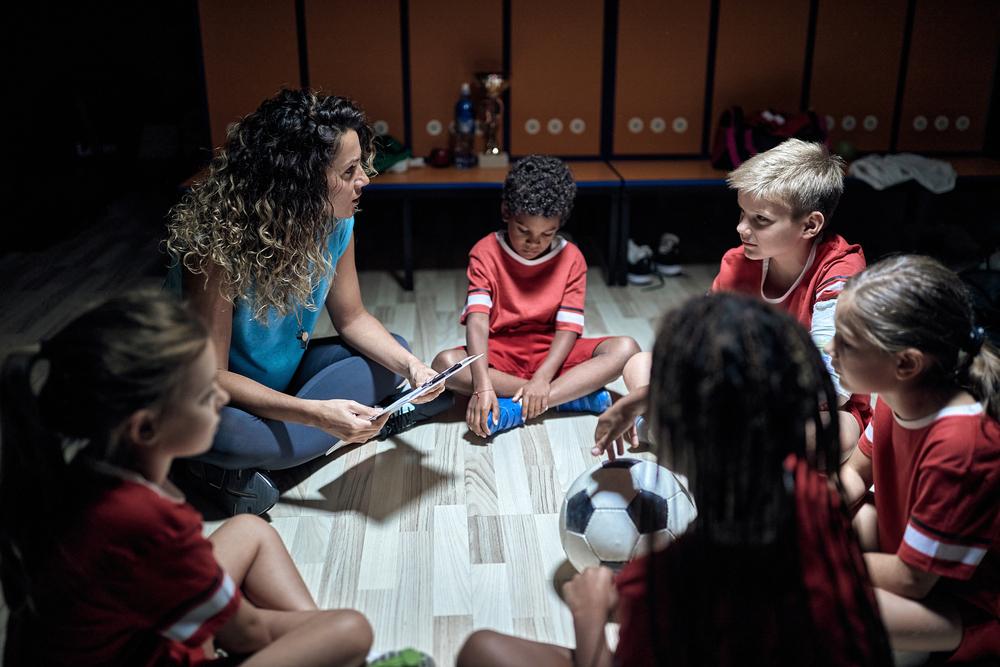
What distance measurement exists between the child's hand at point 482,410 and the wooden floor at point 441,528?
2.4 inches

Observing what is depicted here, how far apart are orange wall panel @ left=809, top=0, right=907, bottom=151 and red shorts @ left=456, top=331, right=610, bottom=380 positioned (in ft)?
7.57

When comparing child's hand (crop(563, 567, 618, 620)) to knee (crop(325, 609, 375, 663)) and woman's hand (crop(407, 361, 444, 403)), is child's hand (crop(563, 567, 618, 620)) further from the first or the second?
woman's hand (crop(407, 361, 444, 403))

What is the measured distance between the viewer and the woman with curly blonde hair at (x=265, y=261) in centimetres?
196

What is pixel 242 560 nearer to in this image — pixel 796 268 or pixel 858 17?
pixel 796 268

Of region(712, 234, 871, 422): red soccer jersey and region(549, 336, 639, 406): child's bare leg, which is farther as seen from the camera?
region(549, 336, 639, 406): child's bare leg

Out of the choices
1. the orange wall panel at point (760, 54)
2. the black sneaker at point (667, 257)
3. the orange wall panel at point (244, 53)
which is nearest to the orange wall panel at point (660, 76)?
the orange wall panel at point (760, 54)

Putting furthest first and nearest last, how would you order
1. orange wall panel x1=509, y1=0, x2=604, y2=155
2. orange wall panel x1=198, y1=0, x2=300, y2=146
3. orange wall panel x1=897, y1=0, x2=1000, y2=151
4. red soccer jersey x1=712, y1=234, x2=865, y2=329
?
orange wall panel x1=897, y1=0, x2=1000, y2=151, orange wall panel x1=509, y1=0, x2=604, y2=155, orange wall panel x1=198, y1=0, x2=300, y2=146, red soccer jersey x1=712, y1=234, x2=865, y2=329

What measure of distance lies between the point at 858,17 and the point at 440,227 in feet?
7.40

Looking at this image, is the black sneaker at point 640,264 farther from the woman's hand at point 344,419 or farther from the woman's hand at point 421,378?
the woman's hand at point 344,419

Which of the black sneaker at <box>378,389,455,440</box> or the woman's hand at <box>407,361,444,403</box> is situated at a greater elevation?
the woman's hand at <box>407,361,444,403</box>

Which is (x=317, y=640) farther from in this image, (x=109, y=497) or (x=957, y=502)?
(x=957, y=502)

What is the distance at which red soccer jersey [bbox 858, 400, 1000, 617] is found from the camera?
4.38ft

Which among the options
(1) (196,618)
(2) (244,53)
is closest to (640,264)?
(2) (244,53)

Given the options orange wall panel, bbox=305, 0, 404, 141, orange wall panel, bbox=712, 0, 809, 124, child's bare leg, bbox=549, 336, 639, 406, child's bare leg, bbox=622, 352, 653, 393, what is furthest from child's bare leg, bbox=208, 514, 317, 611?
orange wall panel, bbox=712, 0, 809, 124
